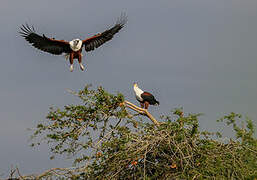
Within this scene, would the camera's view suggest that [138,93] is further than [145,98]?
Yes

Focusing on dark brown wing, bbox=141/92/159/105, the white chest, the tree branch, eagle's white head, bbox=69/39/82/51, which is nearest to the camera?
the tree branch

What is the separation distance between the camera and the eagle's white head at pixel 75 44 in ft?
36.9

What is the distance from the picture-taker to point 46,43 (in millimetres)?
11211

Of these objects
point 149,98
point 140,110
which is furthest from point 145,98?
point 140,110

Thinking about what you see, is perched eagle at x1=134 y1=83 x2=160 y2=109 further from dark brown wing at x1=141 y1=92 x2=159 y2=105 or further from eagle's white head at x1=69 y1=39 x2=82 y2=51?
eagle's white head at x1=69 y1=39 x2=82 y2=51

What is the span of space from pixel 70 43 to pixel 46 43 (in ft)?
2.22

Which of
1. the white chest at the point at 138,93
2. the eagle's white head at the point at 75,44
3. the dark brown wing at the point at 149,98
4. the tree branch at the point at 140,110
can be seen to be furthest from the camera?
the eagle's white head at the point at 75,44

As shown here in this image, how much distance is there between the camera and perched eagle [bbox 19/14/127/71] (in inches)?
433

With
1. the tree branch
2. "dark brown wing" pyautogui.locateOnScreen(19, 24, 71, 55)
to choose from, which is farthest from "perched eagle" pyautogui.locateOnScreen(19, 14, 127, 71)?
the tree branch

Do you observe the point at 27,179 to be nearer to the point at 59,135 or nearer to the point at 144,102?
the point at 59,135

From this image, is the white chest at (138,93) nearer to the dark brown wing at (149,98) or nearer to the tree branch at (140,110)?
the dark brown wing at (149,98)

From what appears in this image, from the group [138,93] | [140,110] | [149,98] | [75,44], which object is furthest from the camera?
[75,44]

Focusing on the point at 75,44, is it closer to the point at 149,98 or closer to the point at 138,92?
the point at 138,92

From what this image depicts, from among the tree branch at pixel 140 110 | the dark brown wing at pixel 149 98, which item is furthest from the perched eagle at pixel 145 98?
the tree branch at pixel 140 110
